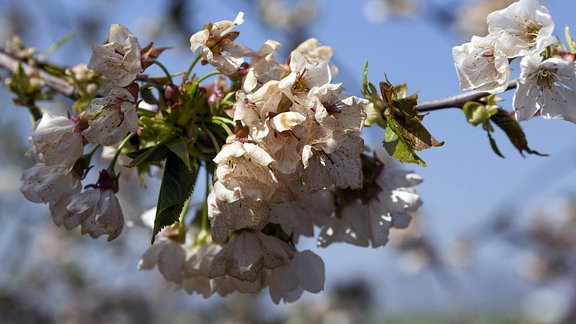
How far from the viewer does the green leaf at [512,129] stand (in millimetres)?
938

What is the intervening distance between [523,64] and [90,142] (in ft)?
2.15

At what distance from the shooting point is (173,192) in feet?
2.88

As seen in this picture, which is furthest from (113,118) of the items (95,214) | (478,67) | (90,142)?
(478,67)

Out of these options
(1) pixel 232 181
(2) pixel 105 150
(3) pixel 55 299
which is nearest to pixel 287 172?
(1) pixel 232 181

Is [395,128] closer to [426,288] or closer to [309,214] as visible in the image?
[309,214]

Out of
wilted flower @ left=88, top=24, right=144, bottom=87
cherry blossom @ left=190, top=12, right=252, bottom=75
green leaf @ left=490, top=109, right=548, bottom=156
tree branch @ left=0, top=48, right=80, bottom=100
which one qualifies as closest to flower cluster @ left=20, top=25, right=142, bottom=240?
wilted flower @ left=88, top=24, right=144, bottom=87

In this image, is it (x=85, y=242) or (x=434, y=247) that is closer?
(x=434, y=247)

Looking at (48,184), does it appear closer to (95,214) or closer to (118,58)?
(95,214)

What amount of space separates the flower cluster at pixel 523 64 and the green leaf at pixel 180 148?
429 millimetres

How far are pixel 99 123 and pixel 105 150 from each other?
37cm

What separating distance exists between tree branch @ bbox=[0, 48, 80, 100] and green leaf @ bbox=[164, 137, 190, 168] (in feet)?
1.40

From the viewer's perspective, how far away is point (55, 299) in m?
6.51

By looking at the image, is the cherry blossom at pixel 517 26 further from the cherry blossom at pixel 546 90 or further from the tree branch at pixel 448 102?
the tree branch at pixel 448 102

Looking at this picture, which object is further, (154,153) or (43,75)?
(43,75)
